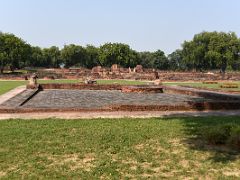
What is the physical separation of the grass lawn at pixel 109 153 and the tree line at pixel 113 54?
46163 millimetres

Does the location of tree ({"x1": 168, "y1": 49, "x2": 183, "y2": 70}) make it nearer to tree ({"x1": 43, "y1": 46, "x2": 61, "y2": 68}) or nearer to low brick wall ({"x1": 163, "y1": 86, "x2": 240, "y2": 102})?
tree ({"x1": 43, "y1": 46, "x2": 61, "y2": 68})

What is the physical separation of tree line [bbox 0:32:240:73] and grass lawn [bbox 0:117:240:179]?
46.2 metres

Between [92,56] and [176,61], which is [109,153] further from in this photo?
[176,61]

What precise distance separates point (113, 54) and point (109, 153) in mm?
64316

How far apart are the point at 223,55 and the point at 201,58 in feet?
20.6

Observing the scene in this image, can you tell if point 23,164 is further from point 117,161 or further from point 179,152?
point 179,152

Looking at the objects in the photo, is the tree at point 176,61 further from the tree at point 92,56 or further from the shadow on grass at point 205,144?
the shadow on grass at point 205,144

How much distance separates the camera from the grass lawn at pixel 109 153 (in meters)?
4.51

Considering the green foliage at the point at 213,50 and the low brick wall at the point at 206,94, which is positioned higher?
the green foliage at the point at 213,50

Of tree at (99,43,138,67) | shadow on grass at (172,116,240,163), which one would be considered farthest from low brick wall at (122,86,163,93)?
tree at (99,43,138,67)

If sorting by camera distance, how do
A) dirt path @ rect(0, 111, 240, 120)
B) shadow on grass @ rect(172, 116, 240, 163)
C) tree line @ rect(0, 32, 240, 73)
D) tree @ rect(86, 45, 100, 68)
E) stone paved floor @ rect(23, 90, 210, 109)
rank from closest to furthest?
shadow on grass @ rect(172, 116, 240, 163), dirt path @ rect(0, 111, 240, 120), stone paved floor @ rect(23, 90, 210, 109), tree line @ rect(0, 32, 240, 73), tree @ rect(86, 45, 100, 68)

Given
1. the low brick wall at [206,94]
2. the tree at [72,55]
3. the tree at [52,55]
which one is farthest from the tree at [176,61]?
the low brick wall at [206,94]

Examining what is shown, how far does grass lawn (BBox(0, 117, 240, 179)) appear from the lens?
4.51 meters

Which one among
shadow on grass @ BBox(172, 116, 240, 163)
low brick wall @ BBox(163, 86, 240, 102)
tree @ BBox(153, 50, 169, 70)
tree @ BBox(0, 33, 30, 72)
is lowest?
low brick wall @ BBox(163, 86, 240, 102)
